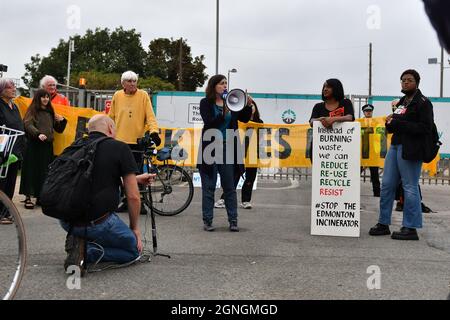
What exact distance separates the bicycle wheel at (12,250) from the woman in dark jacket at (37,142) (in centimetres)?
408

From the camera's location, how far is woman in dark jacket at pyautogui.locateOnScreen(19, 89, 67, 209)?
25.2ft

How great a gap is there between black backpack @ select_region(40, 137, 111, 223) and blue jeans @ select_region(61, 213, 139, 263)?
18 cm

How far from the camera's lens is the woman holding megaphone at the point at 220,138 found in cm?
612

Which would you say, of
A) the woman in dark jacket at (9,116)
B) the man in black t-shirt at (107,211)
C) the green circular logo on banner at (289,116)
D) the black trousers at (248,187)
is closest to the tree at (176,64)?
the green circular logo on banner at (289,116)

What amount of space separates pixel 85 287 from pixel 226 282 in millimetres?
1038

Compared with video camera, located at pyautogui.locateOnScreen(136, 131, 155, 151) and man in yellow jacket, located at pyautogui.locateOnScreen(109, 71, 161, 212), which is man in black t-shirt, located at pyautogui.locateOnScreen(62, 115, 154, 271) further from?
man in yellow jacket, located at pyautogui.locateOnScreen(109, 71, 161, 212)

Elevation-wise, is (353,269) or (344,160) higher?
(344,160)

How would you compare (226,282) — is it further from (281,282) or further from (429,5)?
(429,5)

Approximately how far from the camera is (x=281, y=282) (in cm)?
409

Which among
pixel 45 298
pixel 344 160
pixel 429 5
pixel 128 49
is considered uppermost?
pixel 128 49

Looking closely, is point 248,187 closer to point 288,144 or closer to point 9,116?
point 288,144

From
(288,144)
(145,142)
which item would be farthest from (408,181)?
(288,144)

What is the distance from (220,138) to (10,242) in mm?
2985

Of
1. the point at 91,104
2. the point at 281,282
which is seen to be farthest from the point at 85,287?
the point at 91,104
